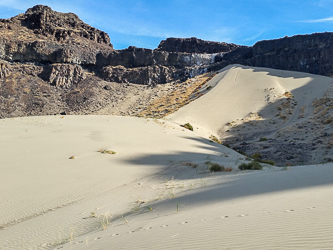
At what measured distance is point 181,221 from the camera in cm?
344

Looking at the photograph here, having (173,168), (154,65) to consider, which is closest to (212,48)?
(154,65)

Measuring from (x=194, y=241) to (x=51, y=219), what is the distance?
3284 mm

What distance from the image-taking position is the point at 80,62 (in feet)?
192

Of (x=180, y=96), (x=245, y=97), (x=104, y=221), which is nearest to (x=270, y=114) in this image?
(x=245, y=97)

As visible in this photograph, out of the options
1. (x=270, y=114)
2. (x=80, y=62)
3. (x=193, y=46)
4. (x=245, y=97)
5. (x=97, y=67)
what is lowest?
(x=270, y=114)

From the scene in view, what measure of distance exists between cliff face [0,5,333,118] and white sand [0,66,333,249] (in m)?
39.4

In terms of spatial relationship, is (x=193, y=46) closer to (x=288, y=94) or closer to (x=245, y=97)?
(x=245, y=97)

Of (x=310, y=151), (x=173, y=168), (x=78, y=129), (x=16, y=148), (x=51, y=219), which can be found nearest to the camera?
(x=51, y=219)

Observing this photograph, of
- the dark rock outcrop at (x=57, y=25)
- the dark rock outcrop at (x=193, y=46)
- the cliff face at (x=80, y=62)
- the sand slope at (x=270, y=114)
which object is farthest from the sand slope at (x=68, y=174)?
the dark rock outcrop at (x=193, y=46)

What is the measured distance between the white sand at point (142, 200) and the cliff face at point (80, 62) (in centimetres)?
3944

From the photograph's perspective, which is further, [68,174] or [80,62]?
[80,62]

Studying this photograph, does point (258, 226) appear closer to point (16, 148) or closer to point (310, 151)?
point (16, 148)

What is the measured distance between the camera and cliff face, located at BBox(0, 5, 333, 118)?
48125 millimetres

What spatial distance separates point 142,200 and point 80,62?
58.7 meters
